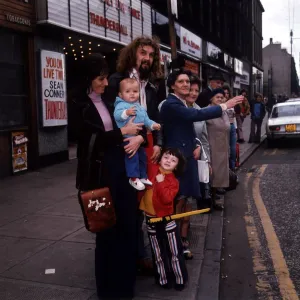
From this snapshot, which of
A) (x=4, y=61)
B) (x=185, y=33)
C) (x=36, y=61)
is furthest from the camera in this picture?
(x=185, y=33)

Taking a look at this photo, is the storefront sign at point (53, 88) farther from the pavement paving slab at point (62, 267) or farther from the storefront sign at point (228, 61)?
the storefront sign at point (228, 61)

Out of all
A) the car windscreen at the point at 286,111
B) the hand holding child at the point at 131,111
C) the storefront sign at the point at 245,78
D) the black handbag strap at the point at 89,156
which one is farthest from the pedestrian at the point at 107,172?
the storefront sign at the point at 245,78

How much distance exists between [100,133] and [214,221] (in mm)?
3192

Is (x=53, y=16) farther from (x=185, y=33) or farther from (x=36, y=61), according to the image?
(x=185, y=33)

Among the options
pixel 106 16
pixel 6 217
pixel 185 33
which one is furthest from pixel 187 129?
pixel 185 33

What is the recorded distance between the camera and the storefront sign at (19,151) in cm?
985

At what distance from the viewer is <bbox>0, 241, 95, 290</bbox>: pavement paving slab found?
4017mm

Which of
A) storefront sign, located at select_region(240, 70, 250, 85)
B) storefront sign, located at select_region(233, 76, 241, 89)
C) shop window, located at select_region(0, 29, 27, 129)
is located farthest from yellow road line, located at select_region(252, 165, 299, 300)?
storefront sign, located at select_region(240, 70, 250, 85)

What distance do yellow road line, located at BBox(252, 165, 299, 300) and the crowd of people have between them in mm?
947

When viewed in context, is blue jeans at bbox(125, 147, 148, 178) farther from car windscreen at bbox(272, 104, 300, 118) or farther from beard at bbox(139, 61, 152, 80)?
car windscreen at bbox(272, 104, 300, 118)

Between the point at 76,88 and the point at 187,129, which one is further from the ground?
the point at 76,88

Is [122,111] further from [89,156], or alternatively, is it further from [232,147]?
[232,147]

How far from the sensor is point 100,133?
11.3ft

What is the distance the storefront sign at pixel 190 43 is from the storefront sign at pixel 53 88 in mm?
10105
